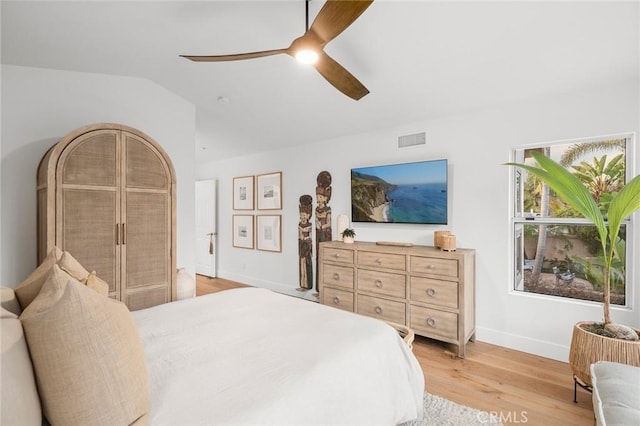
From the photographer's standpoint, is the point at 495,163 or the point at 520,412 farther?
the point at 495,163

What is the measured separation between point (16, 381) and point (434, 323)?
9.51ft

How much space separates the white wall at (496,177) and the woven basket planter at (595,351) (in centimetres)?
73

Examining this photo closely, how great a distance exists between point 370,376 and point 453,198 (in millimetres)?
2350

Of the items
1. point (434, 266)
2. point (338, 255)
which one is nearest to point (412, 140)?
point (434, 266)

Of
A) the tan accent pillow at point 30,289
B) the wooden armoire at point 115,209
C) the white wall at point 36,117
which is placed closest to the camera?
the tan accent pillow at point 30,289

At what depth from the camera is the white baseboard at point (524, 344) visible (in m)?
2.69

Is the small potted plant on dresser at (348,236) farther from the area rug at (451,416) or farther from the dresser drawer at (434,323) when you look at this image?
the area rug at (451,416)

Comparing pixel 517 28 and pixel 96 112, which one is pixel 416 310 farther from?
pixel 96 112

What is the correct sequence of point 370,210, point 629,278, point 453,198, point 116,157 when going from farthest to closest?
point 370,210, point 453,198, point 116,157, point 629,278

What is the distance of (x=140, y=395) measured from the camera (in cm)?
91

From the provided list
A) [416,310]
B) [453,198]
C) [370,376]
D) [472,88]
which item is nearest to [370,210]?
[453,198]

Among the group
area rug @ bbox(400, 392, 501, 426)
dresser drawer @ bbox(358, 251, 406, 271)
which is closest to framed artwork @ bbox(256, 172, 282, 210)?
dresser drawer @ bbox(358, 251, 406, 271)

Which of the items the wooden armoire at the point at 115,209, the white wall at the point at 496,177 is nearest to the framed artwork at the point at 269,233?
the white wall at the point at 496,177

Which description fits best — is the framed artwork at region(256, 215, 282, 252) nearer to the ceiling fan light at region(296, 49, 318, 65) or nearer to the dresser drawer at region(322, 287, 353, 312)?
the dresser drawer at region(322, 287, 353, 312)
